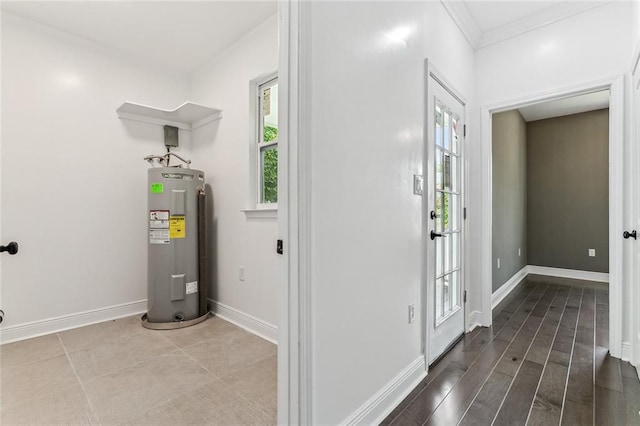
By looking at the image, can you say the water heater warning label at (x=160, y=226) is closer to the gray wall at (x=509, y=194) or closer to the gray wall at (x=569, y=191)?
the gray wall at (x=509, y=194)

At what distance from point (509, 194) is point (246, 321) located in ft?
12.7

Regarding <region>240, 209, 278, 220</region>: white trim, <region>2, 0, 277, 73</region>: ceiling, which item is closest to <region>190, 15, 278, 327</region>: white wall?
<region>240, 209, 278, 220</region>: white trim

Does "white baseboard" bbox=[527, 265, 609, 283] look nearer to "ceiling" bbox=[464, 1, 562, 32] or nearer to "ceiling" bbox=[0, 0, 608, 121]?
"ceiling" bbox=[0, 0, 608, 121]

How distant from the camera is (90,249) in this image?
285 centimetres

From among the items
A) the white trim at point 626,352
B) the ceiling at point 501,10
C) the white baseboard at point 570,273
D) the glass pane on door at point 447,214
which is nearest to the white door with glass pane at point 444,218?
the glass pane on door at point 447,214

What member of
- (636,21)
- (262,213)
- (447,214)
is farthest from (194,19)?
(636,21)

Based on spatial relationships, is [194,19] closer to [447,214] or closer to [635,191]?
[447,214]

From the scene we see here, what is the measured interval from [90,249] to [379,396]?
2.87m

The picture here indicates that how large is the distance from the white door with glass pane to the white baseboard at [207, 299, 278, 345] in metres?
1.24

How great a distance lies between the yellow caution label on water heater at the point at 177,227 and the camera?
2.79m

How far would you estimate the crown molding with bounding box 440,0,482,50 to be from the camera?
2.31 m

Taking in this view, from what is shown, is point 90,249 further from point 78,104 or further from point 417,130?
point 417,130

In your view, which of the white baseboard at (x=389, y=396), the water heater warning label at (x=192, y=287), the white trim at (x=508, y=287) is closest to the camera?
the white baseboard at (x=389, y=396)

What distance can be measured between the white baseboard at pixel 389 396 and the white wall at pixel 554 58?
1.30m
